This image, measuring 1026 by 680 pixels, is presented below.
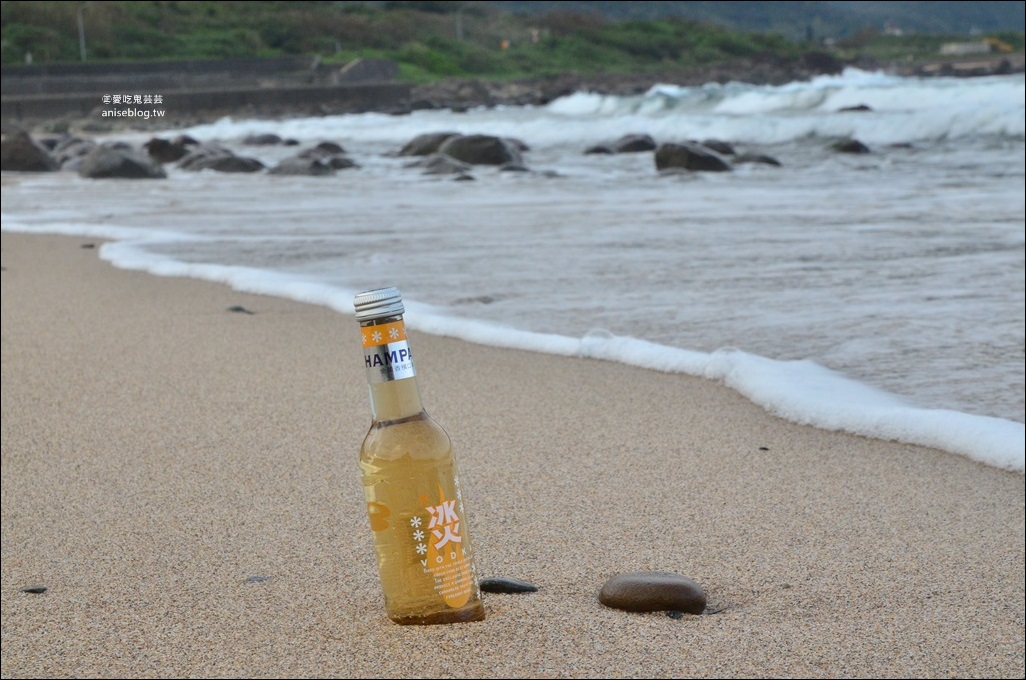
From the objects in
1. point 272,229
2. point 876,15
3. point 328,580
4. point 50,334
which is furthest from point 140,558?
point 876,15

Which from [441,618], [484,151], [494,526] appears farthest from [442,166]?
[441,618]

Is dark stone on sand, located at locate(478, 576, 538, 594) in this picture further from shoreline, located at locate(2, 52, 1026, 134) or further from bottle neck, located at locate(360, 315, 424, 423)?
shoreline, located at locate(2, 52, 1026, 134)

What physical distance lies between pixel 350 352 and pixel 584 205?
6222mm

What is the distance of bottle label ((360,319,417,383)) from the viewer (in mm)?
1004

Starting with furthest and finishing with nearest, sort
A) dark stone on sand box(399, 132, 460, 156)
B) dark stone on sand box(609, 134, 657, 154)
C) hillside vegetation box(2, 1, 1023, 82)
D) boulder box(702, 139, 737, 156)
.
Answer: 1. dark stone on sand box(609, 134, 657, 154)
2. dark stone on sand box(399, 132, 460, 156)
3. boulder box(702, 139, 737, 156)
4. hillside vegetation box(2, 1, 1023, 82)

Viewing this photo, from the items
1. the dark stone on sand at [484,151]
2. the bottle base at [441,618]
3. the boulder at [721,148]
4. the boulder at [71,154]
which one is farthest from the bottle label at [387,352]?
the boulder at [71,154]

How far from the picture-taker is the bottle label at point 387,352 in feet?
3.29

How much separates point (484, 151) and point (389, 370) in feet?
51.0

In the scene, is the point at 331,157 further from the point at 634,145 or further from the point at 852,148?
the point at 852,148

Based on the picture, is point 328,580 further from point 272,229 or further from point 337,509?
point 272,229

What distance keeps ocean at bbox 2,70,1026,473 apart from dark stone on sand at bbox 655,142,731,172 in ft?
0.73

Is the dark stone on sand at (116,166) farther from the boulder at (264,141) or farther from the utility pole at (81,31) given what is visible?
the utility pole at (81,31)

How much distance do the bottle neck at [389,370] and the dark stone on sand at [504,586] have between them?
1.84 ft

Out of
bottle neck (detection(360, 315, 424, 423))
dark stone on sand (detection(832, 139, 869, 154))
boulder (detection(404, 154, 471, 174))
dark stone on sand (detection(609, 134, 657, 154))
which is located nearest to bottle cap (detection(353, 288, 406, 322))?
bottle neck (detection(360, 315, 424, 423))
